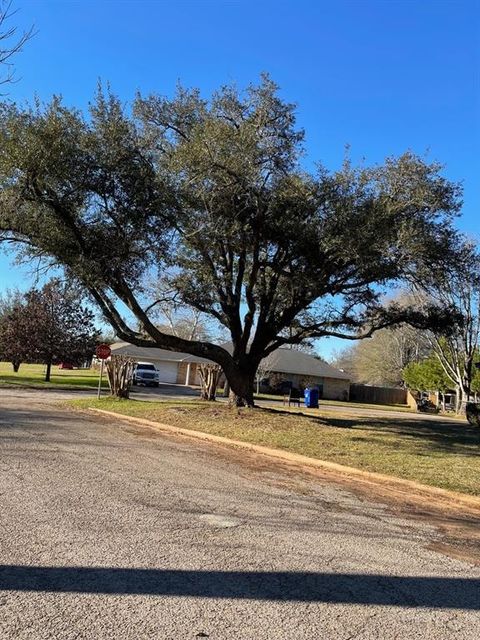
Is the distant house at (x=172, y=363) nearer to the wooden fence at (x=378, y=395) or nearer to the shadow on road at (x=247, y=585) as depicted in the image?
the wooden fence at (x=378, y=395)

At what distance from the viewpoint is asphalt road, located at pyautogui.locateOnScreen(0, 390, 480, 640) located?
392 centimetres

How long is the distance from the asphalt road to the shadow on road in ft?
0.05

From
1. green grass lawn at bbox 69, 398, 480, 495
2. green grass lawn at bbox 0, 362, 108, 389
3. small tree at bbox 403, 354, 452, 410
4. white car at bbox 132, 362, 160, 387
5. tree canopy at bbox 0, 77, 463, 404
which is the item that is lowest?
green grass lawn at bbox 69, 398, 480, 495

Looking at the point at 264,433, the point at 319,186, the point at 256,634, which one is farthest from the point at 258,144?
the point at 256,634

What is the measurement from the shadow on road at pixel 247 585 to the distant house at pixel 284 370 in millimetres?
53293

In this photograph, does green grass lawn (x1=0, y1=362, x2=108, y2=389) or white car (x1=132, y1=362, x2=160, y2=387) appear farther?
white car (x1=132, y1=362, x2=160, y2=387)

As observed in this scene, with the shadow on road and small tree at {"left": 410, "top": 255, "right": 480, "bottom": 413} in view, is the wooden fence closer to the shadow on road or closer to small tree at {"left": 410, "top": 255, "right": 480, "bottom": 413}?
small tree at {"left": 410, "top": 255, "right": 480, "bottom": 413}

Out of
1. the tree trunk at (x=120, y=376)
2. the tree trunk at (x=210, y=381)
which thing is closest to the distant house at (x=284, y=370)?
the tree trunk at (x=210, y=381)

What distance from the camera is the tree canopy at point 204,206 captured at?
14797 mm

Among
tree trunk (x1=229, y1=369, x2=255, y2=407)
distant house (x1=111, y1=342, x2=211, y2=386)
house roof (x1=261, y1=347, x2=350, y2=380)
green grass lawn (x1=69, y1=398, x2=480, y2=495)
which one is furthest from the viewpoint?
distant house (x1=111, y1=342, x2=211, y2=386)

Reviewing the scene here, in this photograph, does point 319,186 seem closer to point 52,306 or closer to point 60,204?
point 60,204

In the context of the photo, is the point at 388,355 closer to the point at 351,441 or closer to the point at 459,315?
the point at 459,315

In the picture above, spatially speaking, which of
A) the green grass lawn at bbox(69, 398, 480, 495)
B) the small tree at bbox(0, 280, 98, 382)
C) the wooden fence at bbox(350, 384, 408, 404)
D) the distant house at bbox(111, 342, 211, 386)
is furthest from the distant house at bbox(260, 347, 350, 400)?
the green grass lawn at bbox(69, 398, 480, 495)

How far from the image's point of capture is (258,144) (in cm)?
1648
